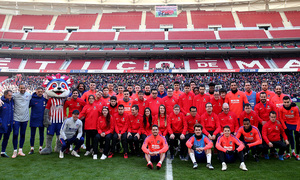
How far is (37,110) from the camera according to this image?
6.29m

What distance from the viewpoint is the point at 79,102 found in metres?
6.65

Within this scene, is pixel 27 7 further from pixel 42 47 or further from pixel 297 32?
pixel 297 32

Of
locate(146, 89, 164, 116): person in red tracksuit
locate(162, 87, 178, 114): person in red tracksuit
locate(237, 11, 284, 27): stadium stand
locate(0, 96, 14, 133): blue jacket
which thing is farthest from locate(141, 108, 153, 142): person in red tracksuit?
locate(237, 11, 284, 27): stadium stand

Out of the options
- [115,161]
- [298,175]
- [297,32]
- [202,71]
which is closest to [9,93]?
[115,161]

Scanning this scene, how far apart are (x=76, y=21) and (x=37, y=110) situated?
35.6 m

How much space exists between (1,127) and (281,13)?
4308 centimetres

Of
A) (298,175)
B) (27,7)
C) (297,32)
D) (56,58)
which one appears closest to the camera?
(298,175)

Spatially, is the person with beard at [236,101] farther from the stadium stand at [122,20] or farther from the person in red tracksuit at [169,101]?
the stadium stand at [122,20]

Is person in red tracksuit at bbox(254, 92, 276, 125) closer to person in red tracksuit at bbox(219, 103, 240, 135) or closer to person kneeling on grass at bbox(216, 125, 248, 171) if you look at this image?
person in red tracksuit at bbox(219, 103, 240, 135)

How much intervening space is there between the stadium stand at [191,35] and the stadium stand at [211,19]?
2.43 m

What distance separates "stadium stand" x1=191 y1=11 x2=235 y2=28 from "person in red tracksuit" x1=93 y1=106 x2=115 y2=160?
107ft

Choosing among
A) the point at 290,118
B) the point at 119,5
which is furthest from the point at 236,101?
the point at 119,5

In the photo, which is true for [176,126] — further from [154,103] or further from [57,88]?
[57,88]

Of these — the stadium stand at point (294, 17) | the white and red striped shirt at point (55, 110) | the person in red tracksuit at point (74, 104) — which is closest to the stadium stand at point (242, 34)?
the stadium stand at point (294, 17)
